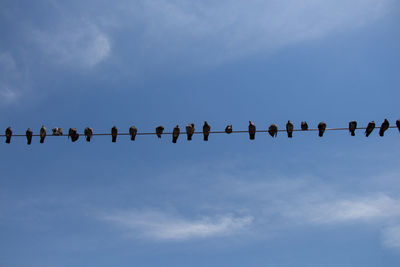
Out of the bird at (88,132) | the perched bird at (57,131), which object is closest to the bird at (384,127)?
the bird at (88,132)

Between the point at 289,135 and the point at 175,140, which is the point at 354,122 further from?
the point at 175,140

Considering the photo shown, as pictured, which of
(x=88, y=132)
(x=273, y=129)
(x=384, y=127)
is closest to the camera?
(x=384, y=127)

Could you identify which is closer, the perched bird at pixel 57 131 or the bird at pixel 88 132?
the bird at pixel 88 132

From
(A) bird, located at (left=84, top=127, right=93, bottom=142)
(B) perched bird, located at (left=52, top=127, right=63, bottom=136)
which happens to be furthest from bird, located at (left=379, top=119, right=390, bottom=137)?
(B) perched bird, located at (left=52, top=127, right=63, bottom=136)

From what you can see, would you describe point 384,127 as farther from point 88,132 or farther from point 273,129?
point 88,132

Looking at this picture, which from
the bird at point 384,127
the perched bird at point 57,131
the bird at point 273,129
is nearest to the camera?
the bird at point 384,127

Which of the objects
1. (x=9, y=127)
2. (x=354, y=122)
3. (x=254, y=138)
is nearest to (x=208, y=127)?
(x=254, y=138)

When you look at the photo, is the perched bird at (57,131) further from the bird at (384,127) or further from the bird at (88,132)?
the bird at (384,127)

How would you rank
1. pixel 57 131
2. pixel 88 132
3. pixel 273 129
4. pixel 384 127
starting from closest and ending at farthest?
1. pixel 384 127
2. pixel 273 129
3. pixel 88 132
4. pixel 57 131

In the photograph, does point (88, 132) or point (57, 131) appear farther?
point (57, 131)

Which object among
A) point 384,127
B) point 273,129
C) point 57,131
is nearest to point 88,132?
point 57,131

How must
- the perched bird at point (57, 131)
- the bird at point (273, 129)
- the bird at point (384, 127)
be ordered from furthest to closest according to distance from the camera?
the perched bird at point (57, 131) → the bird at point (273, 129) → the bird at point (384, 127)

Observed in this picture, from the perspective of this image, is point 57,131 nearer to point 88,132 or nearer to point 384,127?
point 88,132

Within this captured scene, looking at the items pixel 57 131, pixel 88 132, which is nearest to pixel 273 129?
pixel 88 132
